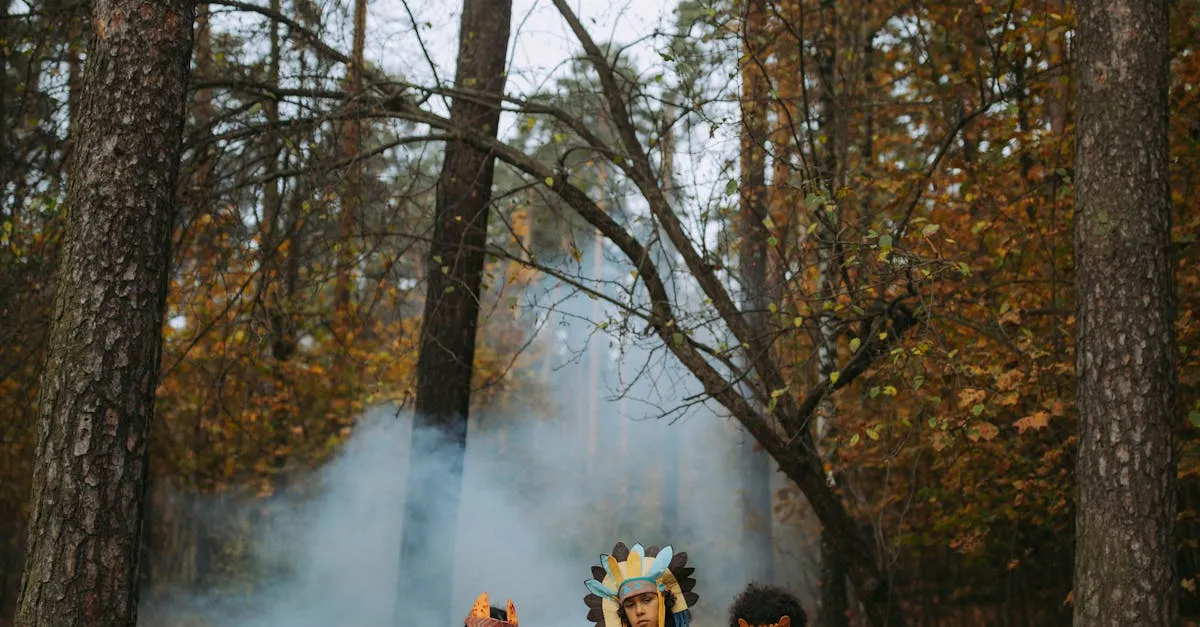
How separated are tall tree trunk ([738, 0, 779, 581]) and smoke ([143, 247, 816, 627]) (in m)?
0.76

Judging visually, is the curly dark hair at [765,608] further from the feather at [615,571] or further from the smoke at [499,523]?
the smoke at [499,523]

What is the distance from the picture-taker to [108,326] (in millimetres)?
4957

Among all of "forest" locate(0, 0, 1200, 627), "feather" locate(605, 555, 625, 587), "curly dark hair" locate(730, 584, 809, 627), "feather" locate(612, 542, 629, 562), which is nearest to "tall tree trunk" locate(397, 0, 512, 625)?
"forest" locate(0, 0, 1200, 627)

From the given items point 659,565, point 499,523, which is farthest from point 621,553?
point 499,523

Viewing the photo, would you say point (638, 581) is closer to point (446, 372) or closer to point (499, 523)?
point (446, 372)

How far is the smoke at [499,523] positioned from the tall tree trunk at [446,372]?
6 cm

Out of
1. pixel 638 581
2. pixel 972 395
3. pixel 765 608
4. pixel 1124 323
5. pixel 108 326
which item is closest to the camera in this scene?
pixel 108 326

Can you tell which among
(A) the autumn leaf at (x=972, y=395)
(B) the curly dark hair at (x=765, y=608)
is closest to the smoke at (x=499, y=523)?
(B) the curly dark hair at (x=765, y=608)

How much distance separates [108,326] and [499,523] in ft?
31.6

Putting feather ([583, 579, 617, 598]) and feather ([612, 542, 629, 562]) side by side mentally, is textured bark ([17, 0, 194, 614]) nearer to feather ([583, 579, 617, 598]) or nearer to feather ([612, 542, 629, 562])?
feather ([583, 579, 617, 598])

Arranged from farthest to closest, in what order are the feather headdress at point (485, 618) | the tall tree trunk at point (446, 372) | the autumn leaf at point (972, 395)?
1. the tall tree trunk at point (446, 372)
2. the autumn leaf at point (972, 395)
3. the feather headdress at point (485, 618)

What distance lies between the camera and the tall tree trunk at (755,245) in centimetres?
784

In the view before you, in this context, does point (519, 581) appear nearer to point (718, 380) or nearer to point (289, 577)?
point (289, 577)

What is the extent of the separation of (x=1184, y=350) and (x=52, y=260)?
29.2ft
